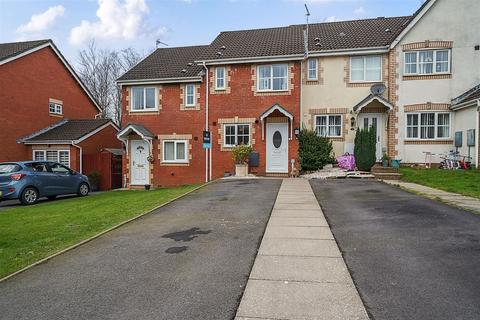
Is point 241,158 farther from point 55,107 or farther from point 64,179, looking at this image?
point 55,107

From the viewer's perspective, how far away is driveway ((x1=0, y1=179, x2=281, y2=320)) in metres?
3.73

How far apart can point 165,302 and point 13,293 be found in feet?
6.39

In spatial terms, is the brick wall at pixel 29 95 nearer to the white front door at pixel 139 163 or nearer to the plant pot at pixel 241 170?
the white front door at pixel 139 163

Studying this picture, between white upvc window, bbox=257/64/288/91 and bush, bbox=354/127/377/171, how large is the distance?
184 inches

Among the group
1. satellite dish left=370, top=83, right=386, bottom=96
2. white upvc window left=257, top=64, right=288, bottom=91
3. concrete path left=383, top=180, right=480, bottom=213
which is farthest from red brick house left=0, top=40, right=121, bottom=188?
concrete path left=383, top=180, right=480, bottom=213

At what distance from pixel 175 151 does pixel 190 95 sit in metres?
3.32

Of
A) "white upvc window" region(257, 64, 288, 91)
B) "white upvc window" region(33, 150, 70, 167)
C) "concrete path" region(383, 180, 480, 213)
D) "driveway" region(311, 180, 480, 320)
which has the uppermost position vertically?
"white upvc window" region(257, 64, 288, 91)

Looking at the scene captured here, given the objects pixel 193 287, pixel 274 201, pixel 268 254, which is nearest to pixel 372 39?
pixel 274 201

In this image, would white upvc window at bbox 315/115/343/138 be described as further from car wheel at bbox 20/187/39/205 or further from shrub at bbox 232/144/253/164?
car wheel at bbox 20/187/39/205

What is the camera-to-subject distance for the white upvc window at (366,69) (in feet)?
61.4

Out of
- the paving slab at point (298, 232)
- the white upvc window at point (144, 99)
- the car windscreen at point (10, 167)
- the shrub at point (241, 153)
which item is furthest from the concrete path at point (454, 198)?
the car windscreen at point (10, 167)

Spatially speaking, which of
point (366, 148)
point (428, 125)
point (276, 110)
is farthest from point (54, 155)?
point (428, 125)

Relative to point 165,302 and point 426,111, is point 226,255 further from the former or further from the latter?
point 426,111

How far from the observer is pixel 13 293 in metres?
4.28
